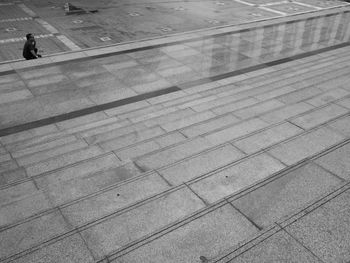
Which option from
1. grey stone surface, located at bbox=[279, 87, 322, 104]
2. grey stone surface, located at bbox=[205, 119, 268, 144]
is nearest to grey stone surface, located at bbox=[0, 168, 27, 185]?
grey stone surface, located at bbox=[205, 119, 268, 144]

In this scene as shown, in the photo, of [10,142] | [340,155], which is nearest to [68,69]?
[10,142]

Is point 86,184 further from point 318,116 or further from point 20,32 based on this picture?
point 20,32

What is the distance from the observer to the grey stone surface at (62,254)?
566 cm

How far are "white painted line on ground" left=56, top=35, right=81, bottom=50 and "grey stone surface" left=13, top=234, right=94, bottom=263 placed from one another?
45.8ft

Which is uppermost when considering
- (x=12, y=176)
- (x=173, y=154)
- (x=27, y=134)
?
(x=173, y=154)

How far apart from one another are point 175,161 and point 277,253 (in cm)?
336

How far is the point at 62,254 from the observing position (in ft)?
18.9

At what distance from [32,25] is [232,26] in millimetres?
12945

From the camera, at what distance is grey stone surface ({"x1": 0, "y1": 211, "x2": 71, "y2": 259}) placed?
5.91 metres

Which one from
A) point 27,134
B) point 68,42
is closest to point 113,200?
point 27,134

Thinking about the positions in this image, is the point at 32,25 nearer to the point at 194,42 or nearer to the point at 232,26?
the point at 194,42

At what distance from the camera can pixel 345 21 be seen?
2448cm

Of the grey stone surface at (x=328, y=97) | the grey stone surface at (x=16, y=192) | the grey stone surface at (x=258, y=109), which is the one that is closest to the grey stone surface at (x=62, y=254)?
the grey stone surface at (x=16, y=192)

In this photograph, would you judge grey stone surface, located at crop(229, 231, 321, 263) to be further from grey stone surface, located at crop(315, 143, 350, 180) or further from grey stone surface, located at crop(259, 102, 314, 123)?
grey stone surface, located at crop(259, 102, 314, 123)
